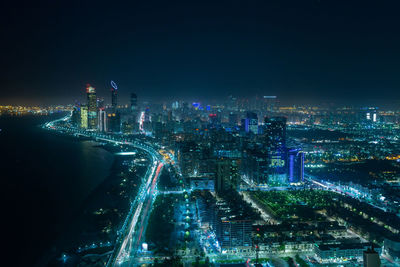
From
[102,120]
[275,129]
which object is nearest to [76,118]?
[102,120]

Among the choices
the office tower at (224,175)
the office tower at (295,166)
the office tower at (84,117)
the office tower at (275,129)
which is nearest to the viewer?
the office tower at (224,175)

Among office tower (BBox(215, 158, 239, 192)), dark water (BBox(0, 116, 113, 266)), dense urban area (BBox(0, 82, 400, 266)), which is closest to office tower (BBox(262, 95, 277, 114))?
dense urban area (BBox(0, 82, 400, 266))

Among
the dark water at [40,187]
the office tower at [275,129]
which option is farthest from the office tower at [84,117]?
the office tower at [275,129]

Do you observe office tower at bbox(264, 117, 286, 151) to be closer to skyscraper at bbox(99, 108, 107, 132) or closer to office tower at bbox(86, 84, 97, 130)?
skyscraper at bbox(99, 108, 107, 132)

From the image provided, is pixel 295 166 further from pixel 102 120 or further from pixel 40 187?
pixel 102 120

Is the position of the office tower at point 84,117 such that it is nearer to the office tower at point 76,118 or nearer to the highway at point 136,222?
the office tower at point 76,118

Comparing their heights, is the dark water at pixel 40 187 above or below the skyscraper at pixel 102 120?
below
